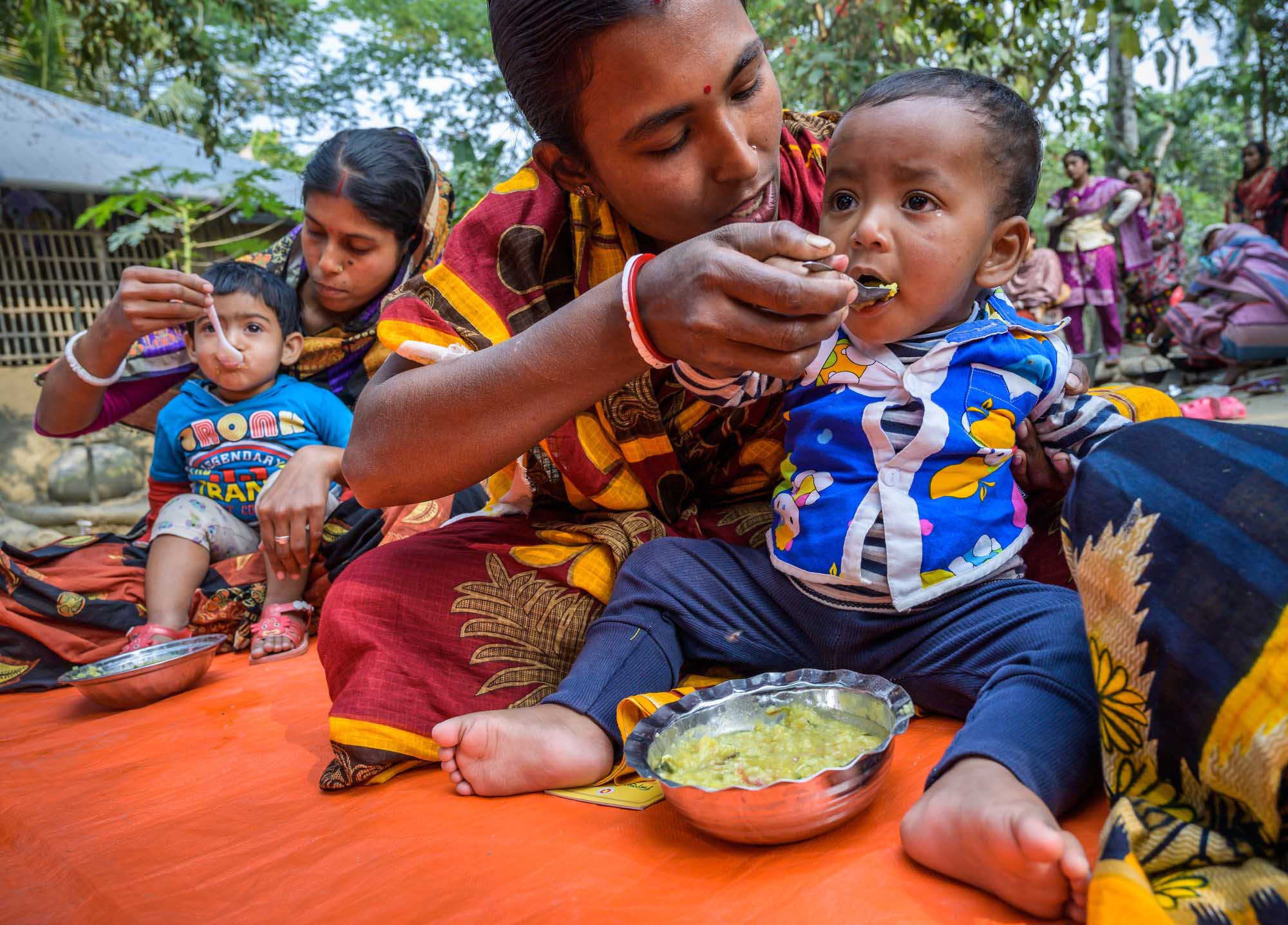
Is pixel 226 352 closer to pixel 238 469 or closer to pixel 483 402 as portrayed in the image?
pixel 238 469

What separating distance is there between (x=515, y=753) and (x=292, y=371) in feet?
7.86

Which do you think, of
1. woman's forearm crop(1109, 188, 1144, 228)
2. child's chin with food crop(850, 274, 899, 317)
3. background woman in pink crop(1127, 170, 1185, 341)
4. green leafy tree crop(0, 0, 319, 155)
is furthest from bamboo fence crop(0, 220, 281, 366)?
background woman in pink crop(1127, 170, 1185, 341)

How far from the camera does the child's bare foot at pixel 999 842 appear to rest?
0.96 metres

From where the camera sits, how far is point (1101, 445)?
124 cm

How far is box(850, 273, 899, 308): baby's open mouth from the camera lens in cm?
151

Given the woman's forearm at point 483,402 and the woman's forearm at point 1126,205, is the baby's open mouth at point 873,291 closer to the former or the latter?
the woman's forearm at point 483,402

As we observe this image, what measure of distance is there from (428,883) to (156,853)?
56 cm

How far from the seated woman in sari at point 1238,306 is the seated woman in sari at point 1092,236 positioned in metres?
1.74

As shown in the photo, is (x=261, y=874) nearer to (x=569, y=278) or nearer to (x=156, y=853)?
(x=156, y=853)

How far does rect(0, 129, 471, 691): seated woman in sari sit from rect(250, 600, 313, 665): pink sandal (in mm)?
125

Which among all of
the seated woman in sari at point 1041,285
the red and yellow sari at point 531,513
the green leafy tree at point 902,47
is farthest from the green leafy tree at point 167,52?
the seated woman in sari at point 1041,285

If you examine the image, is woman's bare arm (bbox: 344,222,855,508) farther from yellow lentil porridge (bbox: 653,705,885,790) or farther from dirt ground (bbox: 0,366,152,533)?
dirt ground (bbox: 0,366,152,533)

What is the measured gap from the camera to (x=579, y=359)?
142 cm

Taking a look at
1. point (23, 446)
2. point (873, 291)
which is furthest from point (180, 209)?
point (873, 291)
